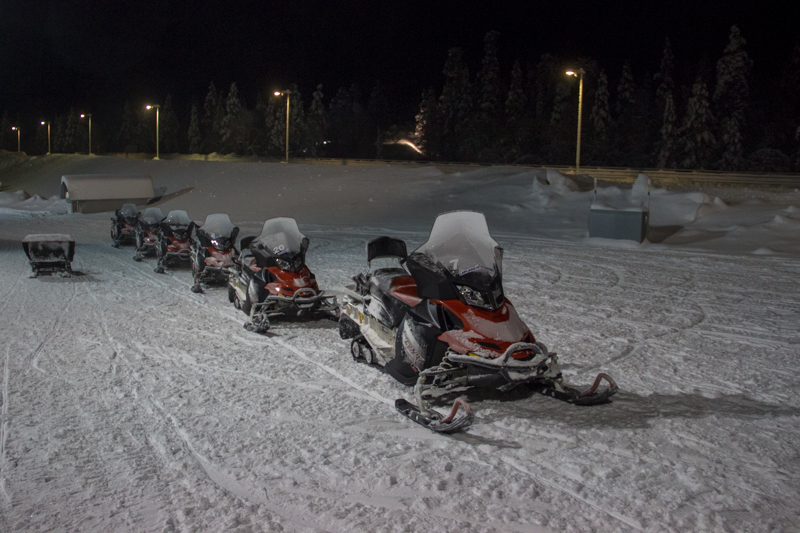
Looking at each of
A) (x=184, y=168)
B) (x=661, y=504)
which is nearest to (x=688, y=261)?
(x=661, y=504)

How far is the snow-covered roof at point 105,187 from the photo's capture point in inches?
1070

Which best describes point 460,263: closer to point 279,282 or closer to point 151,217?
point 279,282

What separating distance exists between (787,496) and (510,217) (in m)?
19.2

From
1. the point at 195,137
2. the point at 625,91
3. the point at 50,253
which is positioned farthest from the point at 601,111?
the point at 195,137

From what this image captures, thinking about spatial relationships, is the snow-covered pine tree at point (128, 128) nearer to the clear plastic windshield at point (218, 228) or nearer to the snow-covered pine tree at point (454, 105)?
the snow-covered pine tree at point (454, 105)

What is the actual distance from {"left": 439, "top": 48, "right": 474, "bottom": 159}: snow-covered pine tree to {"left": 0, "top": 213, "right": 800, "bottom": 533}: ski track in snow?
→ 5211 centimetres

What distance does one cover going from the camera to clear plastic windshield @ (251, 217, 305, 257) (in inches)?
305

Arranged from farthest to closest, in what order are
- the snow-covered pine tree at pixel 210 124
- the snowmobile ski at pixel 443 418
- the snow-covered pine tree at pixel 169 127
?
the snow-covered pine tree at pixel 169 127 → the snow-covered pine tree at pixel 210 124 → the snowmobile ski at pixel 443 418

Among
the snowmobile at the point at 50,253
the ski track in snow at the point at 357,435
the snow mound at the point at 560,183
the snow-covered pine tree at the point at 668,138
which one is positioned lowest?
the ski track in snow at the point at 357,435

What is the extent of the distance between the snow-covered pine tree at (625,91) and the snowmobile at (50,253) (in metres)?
50.1

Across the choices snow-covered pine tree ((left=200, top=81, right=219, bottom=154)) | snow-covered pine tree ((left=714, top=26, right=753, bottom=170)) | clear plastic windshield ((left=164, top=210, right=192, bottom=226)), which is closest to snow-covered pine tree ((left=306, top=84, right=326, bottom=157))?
snow-covered pine tree ((left=200, top=81, right=219, bottom=154))

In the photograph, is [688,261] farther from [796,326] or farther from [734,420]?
[734,420]

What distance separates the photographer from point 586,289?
10.4m

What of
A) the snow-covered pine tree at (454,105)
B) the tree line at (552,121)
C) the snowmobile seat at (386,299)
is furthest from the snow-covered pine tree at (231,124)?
the snowmobile seat at (386,299)
